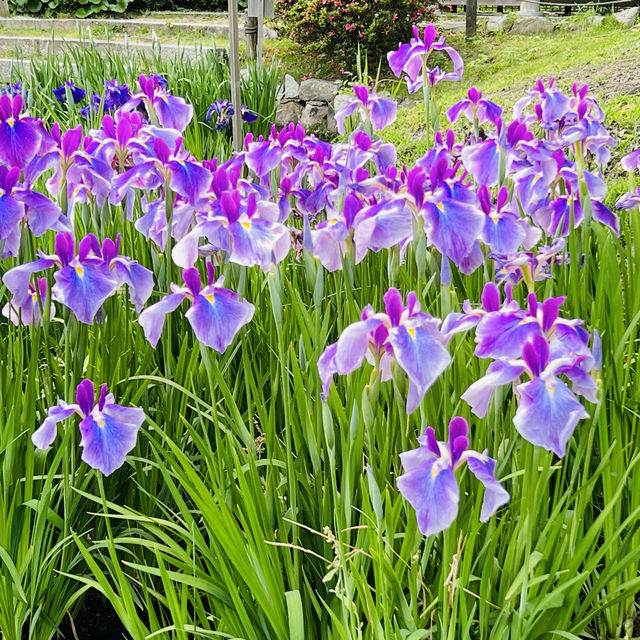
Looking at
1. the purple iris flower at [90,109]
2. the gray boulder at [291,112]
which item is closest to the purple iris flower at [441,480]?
the purple iris flower at [90,109]

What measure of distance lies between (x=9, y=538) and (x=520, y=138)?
54.0 inches

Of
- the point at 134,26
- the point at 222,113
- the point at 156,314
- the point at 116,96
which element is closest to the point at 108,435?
the point at 156,314

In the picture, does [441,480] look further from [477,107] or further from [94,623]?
[477,107]

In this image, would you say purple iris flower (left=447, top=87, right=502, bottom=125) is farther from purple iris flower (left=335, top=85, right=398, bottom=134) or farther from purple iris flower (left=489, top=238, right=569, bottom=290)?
purple iris flower (left=489, top=238, right=569, bottom=290)

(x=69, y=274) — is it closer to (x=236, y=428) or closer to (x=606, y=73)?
(x=236, y=428)

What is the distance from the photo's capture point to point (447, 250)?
1.32 m

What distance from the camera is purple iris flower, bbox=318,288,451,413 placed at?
104 cm

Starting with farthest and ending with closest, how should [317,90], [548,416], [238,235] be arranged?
[317,90]
[238,235]
[548,416]

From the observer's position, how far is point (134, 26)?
32.0ft

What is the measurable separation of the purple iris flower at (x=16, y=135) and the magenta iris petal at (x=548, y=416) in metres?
1.11

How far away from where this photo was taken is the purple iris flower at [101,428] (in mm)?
1252

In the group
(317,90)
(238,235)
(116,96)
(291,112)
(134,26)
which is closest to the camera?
(238,235)

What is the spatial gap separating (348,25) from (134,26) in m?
3.73

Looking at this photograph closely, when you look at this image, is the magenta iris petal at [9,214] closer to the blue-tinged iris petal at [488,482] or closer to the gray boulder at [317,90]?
the blue-tinged iris petal at [488,482]
